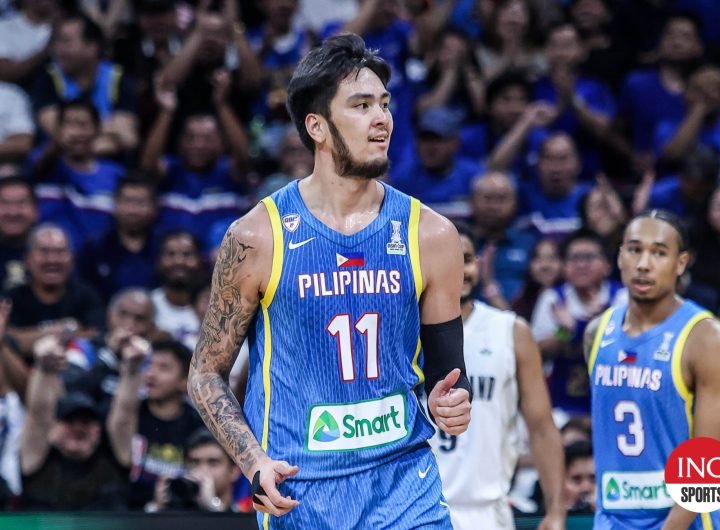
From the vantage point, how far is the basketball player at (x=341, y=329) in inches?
163

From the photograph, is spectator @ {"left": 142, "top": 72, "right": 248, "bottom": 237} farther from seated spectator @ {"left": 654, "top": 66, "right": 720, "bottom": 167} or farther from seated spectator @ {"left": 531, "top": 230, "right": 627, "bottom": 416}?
seated spectator @ {"left": 654, "top": 66, "right": 720, "bottom": 167}

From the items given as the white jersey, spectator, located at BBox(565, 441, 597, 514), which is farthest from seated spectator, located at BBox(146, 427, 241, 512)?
spectator, located at BBox(565, 441, 597, 514)

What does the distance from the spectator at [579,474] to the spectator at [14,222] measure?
3940 mm

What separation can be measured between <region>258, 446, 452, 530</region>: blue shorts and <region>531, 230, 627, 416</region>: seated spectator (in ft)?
14.8

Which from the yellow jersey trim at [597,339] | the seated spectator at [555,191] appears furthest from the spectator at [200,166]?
the yellow jersey trim at [597,339]

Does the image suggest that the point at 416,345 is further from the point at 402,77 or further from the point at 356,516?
the point at 402,77

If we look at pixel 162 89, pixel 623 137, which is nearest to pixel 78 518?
pixel 162 89

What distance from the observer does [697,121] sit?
1042cm

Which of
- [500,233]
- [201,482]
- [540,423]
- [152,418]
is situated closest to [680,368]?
[540,423]

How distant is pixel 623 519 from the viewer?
570 centimetres

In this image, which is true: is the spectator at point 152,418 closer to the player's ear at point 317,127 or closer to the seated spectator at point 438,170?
the seated spectator at point 438,170

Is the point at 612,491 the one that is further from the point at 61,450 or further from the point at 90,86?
the point at 90,86

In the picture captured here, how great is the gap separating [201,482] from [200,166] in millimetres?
3758

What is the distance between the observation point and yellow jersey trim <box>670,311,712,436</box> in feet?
18.6
